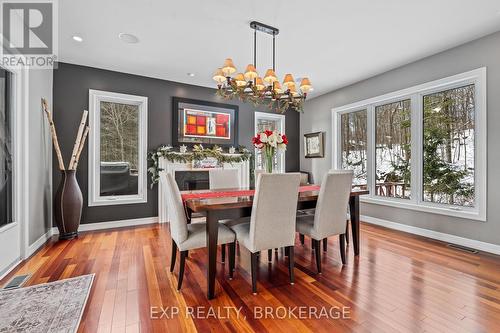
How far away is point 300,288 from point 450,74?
3.61 meters

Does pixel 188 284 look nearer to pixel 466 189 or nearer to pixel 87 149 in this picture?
pixel 87 149

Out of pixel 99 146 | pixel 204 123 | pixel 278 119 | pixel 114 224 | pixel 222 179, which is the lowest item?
pixel 114 224

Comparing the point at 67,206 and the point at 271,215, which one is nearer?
the point at 271,215

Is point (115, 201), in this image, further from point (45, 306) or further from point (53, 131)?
point (45, 306)

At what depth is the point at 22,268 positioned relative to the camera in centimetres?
256

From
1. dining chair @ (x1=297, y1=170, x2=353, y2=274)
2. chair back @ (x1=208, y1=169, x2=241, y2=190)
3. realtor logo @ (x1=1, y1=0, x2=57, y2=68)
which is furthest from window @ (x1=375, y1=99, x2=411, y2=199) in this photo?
realtor logo @ (x1=1, y1=0, x2=57, y2=68)

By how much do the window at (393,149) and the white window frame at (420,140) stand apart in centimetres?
9

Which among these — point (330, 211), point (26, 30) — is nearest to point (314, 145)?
point (330, 211)

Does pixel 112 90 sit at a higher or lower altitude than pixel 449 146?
higher

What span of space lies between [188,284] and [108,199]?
9.13ft

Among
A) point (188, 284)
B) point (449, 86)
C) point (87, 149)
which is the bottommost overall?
point (188, 284)

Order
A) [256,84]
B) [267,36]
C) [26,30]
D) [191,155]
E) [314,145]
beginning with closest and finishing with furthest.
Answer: [256,84]
[26,30]
[267,36]
[191,155]
[314,145]

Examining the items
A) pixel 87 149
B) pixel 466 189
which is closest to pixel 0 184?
pixel 87 149

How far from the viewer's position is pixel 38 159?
3236 mm
